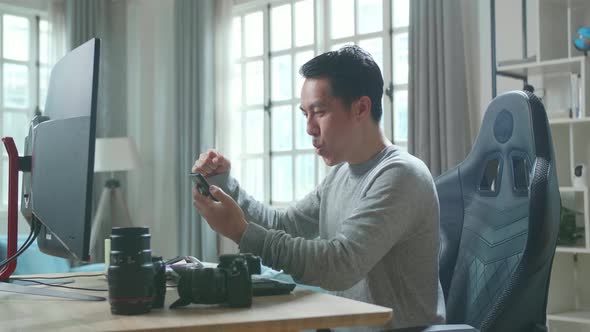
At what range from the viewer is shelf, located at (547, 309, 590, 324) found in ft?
10.1

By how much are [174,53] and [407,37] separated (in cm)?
228

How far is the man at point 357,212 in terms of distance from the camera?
1.46m

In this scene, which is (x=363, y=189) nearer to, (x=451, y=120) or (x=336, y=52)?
(x=336, y=52)

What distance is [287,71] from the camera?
5508 millimetres

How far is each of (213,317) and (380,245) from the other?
0.47m

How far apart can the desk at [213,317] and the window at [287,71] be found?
135 inches

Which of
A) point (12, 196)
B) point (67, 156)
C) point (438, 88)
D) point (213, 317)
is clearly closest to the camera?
point (213, 317)

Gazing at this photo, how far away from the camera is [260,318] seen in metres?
1.12

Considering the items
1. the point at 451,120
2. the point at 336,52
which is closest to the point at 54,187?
the point at 336,52

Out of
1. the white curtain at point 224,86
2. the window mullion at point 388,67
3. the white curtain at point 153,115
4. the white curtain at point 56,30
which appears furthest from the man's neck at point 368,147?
the white curtain at point 56,30

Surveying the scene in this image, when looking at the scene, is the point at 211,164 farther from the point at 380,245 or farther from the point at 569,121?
the point at 569,121

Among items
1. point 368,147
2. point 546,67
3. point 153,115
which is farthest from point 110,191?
point 368,147

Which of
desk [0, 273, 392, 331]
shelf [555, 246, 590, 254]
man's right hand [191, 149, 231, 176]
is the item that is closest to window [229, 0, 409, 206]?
shelf [555, 246, 590, 254]

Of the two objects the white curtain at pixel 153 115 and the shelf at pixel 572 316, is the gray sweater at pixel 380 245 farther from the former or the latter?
the white curtain at pixel 153 115
